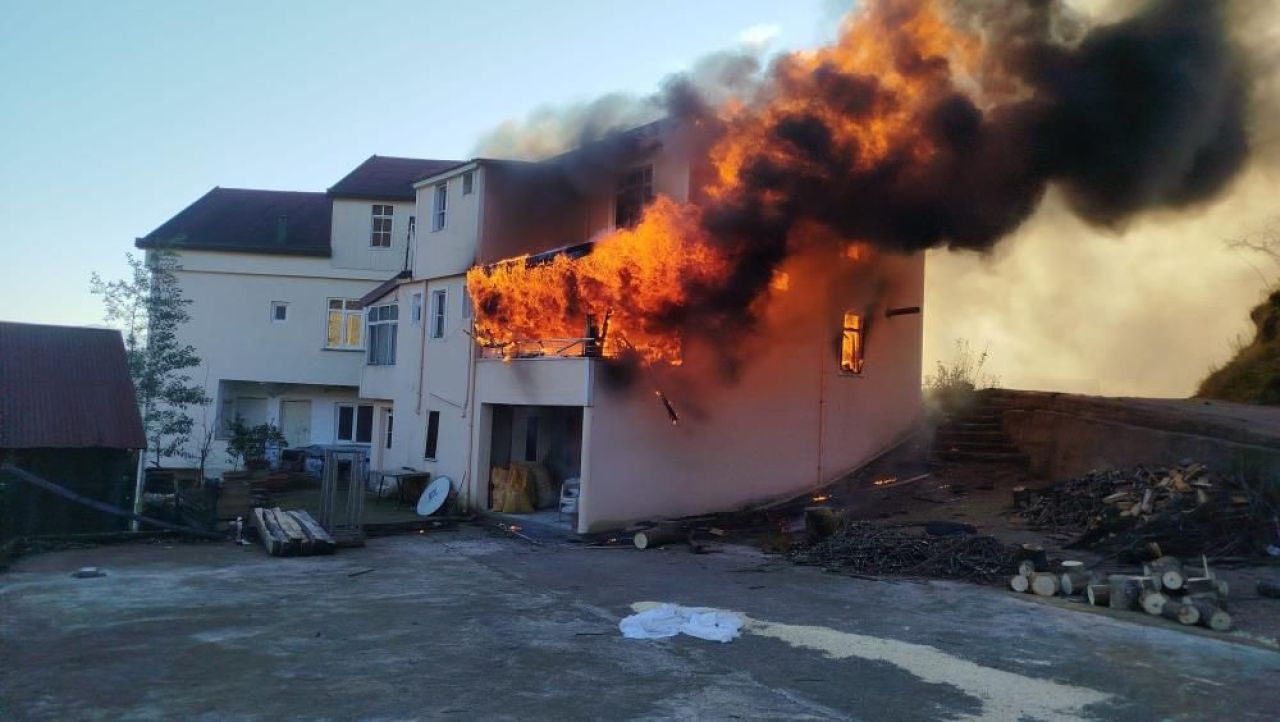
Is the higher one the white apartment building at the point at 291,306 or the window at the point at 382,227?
the window at the point at 382,227

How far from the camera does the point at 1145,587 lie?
10.7 meters

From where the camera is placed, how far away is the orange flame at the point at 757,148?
57.4ft

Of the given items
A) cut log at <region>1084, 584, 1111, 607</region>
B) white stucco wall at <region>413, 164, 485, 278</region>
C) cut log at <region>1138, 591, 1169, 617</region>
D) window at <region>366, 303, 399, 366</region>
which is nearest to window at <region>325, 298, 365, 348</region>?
window at <region>366, 303, 399, 366</region>

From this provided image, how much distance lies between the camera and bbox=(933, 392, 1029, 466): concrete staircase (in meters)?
20.2

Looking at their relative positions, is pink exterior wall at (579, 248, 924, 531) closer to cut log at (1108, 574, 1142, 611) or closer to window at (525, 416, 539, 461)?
window at (525, 416, 539, 461)

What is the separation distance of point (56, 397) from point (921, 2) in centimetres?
1777

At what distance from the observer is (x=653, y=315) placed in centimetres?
1769

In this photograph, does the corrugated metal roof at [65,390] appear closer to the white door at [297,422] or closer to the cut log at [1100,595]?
the white door at [297,422]

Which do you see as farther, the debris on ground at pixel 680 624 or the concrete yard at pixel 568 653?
the debris on ground at pixel 680 624

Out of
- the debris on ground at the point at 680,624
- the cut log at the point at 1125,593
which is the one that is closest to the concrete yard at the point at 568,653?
the debris on ground at the point at 680,624

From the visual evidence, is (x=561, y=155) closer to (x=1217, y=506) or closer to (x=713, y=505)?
(x=713, y=505)

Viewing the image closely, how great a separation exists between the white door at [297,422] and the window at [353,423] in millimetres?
1093

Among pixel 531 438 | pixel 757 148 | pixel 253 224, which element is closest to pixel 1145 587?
pixel 757 148

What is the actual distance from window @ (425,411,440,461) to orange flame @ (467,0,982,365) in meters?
6.28
